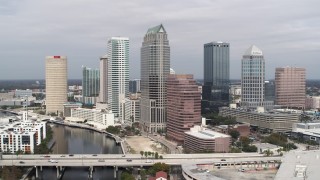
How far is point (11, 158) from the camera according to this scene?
36969 mm

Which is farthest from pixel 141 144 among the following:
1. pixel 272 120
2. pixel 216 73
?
pixel 216 73

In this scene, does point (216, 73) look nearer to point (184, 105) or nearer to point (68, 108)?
point (68, 108)

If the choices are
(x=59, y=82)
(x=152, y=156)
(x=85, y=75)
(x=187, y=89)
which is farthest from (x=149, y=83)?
(x=85, y=75)

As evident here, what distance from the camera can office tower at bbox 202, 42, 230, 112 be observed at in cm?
7638

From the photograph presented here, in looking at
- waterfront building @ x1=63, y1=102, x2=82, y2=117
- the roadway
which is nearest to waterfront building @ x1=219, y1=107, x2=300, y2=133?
the roadway

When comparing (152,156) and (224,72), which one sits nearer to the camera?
(152,156)

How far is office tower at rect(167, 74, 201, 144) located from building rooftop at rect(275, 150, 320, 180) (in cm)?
1472

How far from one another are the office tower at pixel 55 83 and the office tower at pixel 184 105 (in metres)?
35.7

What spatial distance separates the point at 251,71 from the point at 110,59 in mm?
22631

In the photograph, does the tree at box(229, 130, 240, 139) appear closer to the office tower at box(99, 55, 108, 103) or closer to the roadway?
the roadway

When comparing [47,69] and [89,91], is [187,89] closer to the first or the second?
[47,69]

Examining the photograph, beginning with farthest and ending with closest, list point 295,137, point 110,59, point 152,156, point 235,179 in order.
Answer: point 110,59
point 295,137
point 152,156
point 235,179

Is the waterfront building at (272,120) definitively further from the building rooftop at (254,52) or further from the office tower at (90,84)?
the office tower at (90,84)

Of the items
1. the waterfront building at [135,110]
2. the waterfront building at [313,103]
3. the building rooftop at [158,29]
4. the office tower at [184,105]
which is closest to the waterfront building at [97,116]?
the waterfront building at [135,110]
